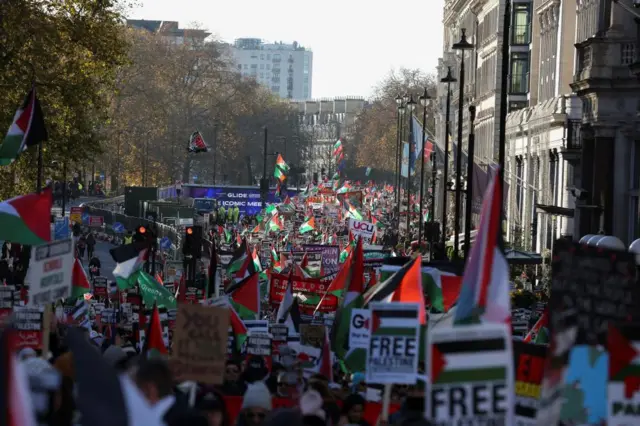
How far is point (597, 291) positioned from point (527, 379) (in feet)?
3.16

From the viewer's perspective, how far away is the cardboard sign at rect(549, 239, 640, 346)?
1241 centimetres

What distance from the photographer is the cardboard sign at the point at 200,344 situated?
13.4m

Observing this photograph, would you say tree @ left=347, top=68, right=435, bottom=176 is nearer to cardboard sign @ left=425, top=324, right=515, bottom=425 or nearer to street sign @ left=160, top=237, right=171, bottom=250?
street sign @ left=160, top=237, right=171, bottom=250

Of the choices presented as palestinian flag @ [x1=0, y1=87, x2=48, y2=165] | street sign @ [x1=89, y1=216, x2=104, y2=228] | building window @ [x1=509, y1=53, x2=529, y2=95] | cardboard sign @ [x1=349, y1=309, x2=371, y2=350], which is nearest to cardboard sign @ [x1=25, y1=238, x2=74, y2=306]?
cardboard sign @ [x1=349, y1=309, x2=371, y2=350]

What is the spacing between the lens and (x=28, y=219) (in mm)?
18469

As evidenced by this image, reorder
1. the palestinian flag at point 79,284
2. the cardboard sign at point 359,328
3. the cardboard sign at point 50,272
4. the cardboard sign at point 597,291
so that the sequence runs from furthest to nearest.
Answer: the palestinian flag at point 79,284
the cardboard sign at point 359,328
the cardboard sign at point 50,272
the cardboard sign at point 597,291

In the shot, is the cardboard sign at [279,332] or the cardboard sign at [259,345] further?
the cardboard sign at [279,332]

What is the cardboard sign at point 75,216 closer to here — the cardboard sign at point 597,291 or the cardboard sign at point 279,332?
the cardboard sign at point 279,332

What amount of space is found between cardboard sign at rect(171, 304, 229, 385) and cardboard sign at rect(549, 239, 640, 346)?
99.5 inches

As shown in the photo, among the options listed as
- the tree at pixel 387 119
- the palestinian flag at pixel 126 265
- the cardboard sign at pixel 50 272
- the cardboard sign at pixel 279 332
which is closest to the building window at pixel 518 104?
the palestinian flag at pixel 126 265

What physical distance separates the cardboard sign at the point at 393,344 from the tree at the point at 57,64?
92.2ft

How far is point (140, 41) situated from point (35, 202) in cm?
12649

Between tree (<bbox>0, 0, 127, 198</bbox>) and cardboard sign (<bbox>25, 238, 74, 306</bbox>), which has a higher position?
tree (<bbox>0, 0, 127, 198</bbox>)

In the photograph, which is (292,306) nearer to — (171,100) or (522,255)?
(522,255)
